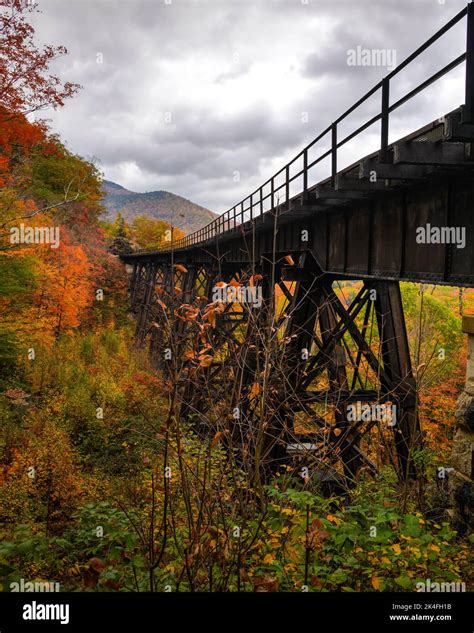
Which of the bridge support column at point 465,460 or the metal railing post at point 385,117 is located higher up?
the metal railing post at point 385,117

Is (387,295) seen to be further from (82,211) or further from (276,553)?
(82,211)

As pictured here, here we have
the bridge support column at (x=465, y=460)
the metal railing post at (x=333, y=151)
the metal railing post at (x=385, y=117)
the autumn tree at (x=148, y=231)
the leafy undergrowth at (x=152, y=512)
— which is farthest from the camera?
the autumn tree at (x=148, y=231)

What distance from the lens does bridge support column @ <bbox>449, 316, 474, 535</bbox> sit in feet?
21.4

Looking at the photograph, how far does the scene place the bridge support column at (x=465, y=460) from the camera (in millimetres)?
6523

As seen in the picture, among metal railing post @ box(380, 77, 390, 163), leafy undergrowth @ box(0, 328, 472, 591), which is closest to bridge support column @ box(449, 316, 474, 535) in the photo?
leafy undergrowth @ box(0, 328, 472, 591)

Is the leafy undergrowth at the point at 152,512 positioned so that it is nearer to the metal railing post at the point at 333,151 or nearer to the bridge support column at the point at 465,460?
the bridge support column at the point at 465,460

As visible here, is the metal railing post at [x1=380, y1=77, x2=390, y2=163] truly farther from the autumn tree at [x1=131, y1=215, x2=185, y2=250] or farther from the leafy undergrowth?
the autumn tree at [x1=131, y1=215, x2=185, y2=250]

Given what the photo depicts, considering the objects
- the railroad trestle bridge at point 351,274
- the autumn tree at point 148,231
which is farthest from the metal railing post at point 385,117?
the autumn tree at point 148,231

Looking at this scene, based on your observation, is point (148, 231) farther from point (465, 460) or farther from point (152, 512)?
point (152, 512)

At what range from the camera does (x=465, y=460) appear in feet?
21.9

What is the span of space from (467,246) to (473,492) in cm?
390

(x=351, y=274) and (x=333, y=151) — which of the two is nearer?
(x=333, y=151)

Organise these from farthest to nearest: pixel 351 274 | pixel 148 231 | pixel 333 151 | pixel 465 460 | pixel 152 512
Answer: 1. pixel 148 231
2. pixel 351 274
3. pixel 333 151
4. pixel 465 460
5. pixel 152 512

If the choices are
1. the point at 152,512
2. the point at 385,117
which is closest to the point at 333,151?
the point at 385,117
